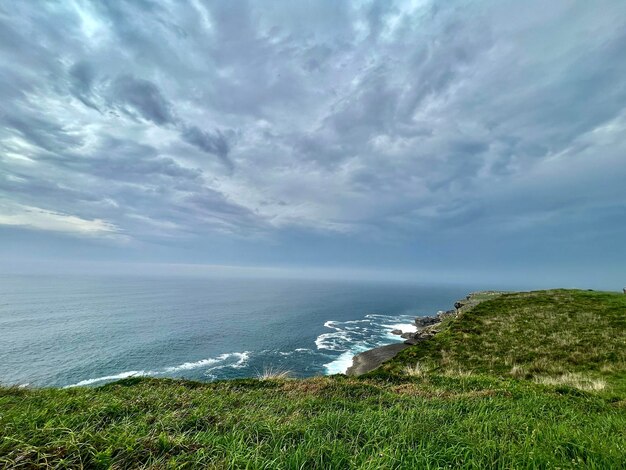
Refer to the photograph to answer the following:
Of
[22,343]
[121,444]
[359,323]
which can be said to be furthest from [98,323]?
[121,444]

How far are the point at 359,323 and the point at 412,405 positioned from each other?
10448 cm

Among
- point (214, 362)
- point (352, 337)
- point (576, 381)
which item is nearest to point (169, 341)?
point (214, 362)

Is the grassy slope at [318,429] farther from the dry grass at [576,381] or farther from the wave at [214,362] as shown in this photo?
the wave at [214,362]

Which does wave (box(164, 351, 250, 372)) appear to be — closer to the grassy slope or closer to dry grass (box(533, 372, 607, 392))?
the grassy slope

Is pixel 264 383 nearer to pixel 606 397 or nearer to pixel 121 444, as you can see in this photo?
pixel 121 444

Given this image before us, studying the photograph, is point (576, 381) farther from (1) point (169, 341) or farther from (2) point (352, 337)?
(1) point (169, 341)

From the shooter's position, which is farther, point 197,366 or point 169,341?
A: point 169,341

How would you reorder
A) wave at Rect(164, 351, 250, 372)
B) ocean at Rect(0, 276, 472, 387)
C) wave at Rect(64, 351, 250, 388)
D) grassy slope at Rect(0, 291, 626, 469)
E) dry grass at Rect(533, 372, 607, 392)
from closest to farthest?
grassy slope at Rect(0, 291, 626, 469) → dry grass at Rect(533, 372, 607, 392) → wave at Rect(64, 351, 250, 388) → ocean at Rect(0, 276, 472, 387) → wave at Rect(164, 351, 250, 372)

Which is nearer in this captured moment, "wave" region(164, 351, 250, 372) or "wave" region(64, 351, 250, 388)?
"wave" region(64, 351, 250, 388)

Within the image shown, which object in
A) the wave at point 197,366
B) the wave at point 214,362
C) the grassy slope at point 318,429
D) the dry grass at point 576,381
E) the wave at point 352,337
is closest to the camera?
the grassy slope at point 318,429

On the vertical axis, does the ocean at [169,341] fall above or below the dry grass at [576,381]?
below

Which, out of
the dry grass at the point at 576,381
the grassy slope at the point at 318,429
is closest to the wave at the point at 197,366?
the grassy slope at the point at 318,429

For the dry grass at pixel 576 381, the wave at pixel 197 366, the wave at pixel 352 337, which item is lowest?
the wave at pixel 197 366

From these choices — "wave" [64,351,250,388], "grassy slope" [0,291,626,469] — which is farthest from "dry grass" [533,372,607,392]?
"wave" [64,351,250,388]
